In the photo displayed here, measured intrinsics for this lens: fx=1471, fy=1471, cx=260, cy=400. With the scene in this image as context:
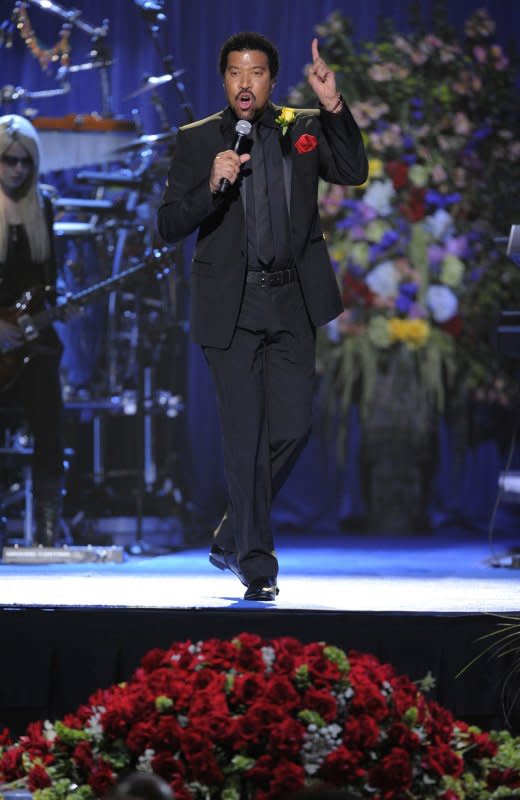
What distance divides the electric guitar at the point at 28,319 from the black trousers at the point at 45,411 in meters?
0.07

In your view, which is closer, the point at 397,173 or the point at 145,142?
the point at 145,142

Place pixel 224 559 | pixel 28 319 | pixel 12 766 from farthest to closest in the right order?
1. pixel 28 319
2. pixel 224 559
3. pixel 12 766

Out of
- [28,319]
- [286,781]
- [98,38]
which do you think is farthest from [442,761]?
[98,38]

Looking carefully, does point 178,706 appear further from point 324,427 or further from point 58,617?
point 324,427

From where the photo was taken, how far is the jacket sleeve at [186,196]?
3.75 meters

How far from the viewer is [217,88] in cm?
692

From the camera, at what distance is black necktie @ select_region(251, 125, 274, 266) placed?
385cm

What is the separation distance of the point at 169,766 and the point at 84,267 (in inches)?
166

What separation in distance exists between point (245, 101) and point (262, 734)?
180cm

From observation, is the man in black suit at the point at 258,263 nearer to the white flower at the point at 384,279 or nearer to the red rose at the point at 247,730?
the red rose at the point at 247,730

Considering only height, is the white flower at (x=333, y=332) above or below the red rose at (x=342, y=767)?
above

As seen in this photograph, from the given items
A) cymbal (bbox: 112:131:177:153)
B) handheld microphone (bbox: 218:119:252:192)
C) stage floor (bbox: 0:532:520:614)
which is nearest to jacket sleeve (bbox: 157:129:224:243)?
handheld microphone (bbox: 218:119:252:192)

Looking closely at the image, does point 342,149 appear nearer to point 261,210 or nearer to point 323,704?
point 261,210

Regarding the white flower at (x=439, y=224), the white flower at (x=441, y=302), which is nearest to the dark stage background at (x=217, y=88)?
the white flower at (x=441, y=302)
